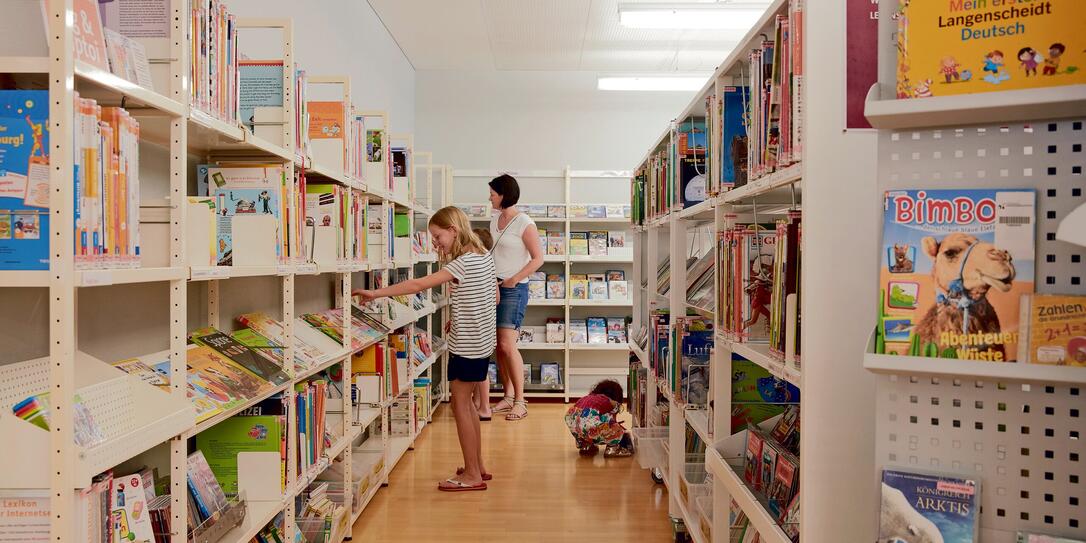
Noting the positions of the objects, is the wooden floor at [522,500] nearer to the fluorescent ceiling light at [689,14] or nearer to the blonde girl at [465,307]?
the blonde girl at [465,307]

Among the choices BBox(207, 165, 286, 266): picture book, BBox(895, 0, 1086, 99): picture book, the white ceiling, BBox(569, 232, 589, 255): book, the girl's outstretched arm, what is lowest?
the girl's outstretched arm

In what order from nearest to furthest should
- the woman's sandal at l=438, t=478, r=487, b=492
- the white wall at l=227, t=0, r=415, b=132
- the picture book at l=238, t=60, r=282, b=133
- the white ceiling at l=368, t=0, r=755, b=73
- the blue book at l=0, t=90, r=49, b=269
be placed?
the blue book at l=0, t=90, r=49, b=269, the picture book at l=238, t=60, r=282, b=133, the white wall at l=227, t=0, r=415, b=132, the woman's sandal at l=438, t=478, r=487, b=492, the white ceiling at l=368, t=0, r=755, b=73

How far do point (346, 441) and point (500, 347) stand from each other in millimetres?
2501

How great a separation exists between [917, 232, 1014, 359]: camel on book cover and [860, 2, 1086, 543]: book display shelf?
0.02 m

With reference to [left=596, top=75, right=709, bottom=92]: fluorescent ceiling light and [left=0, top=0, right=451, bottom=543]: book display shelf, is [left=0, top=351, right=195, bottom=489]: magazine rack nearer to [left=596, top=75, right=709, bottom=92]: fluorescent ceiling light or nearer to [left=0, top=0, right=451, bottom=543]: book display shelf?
[left=0, top=0, right=451, bottom=543]: book display shelf

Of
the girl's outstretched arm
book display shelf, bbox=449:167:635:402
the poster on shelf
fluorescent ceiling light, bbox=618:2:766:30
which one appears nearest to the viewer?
the poster on shelf

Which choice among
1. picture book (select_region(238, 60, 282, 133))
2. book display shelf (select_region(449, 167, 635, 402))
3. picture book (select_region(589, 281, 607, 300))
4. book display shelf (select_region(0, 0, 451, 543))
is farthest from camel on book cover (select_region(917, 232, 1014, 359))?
picture book (select_region(589, 281, 607, 300))

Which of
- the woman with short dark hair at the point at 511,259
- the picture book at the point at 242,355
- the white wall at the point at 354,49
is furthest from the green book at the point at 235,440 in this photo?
the woman with short dark hair at the point at 511,259

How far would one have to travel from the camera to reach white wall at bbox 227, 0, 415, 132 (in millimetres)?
3832

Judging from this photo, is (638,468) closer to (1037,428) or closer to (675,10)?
(675,10)

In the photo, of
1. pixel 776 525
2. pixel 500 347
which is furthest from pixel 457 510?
pixel 776 525

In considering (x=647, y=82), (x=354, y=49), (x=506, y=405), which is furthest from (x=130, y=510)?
(x=647, y=82)

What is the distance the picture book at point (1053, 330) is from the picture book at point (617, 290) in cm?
568

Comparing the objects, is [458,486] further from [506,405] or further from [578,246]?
[578,246]
